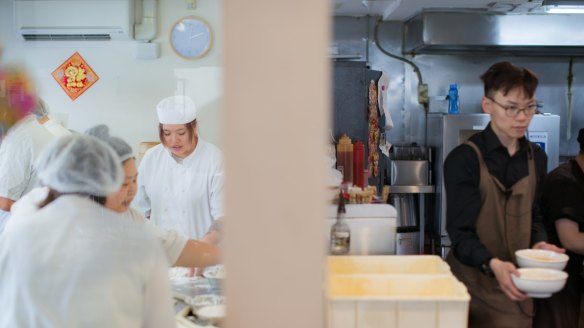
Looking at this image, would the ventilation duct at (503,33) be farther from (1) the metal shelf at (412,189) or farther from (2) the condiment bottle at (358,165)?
(2) the condiment bottle at (358,165)

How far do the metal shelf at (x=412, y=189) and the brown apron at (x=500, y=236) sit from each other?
4.18 feet

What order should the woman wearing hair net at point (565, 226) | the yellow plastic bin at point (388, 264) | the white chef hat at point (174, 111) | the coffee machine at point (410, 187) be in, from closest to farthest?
the white chef hat at point (174, 111) → the yellow plastic bin at point (388, 264) → the woman wearing hair net at point (565, 226) → the coffee machine at point (410, 187)

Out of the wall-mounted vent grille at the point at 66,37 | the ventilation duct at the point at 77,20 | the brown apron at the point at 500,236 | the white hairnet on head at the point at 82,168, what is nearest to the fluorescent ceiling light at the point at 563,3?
the brown apron at the point at 500,236

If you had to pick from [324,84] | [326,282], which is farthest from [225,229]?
[324,84]

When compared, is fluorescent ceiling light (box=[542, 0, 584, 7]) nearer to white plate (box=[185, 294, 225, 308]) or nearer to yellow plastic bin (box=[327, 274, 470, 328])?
yellow plastic bin (box=[327, 274, 470, 328])

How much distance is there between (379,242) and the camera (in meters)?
1.82

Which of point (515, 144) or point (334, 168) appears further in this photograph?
point (334, 168)

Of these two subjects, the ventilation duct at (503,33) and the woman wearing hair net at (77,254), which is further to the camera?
the ventilation duct at (503,33)

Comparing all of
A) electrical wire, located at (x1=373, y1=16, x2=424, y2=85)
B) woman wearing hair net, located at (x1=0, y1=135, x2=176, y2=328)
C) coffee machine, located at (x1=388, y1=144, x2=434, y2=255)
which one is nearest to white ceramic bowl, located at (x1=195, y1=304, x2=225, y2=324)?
woman wearing hair net, located at (x1=0, y1=135, x2=176, y2=328)

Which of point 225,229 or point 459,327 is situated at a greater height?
point 225,229

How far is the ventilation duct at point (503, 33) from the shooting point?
333 cm

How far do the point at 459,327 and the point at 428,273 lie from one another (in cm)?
26

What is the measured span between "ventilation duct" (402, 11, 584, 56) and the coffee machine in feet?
2.29

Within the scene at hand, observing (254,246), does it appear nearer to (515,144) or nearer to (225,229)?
(225,229)
